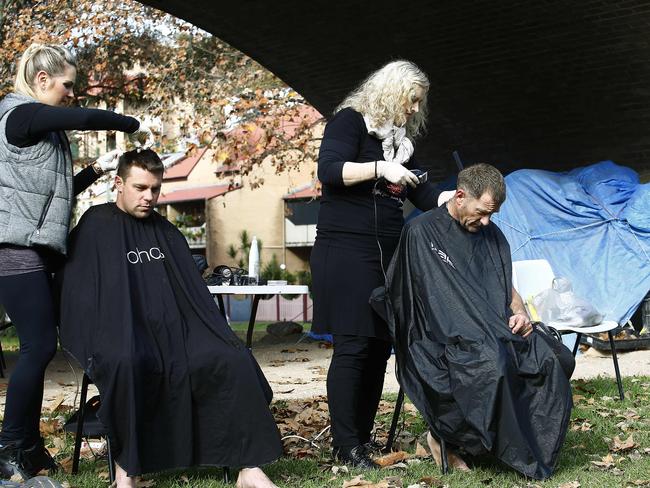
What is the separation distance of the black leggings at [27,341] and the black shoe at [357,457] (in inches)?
46.0

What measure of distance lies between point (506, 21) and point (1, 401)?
6026mm

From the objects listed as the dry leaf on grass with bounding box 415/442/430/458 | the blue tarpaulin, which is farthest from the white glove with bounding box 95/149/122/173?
the blue tarpaulin

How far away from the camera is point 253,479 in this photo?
10.8 ft

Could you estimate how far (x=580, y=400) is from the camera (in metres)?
5.66

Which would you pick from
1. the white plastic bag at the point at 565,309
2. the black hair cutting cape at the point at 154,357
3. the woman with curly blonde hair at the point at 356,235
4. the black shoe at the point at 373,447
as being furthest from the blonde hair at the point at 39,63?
the white plastic bag at the point at 565,309

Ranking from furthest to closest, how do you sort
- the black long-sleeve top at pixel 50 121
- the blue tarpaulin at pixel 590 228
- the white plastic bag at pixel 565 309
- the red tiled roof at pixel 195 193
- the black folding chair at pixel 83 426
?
the red tiled roof at pixel 195 193 < the blue tarpaulin at pixel 590 228 < the white plastic bag at pixel 565 309 < the black folding chair at pixel 83 426 < the black long-sleeve top at pixel 50 121

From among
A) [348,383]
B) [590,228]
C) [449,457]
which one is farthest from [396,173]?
[590,228]

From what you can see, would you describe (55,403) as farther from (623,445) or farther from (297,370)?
(623,445)

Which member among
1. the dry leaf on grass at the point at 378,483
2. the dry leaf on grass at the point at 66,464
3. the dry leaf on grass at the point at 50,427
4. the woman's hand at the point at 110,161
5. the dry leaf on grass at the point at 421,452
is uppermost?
the woman's hand at the point at 110,161

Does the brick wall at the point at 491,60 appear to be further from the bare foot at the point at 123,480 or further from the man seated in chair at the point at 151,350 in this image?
the bare foot at the point at 123,480

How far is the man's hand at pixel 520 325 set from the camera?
372 cm

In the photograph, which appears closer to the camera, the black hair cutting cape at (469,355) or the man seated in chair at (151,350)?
the man seated in chair at (151,350)

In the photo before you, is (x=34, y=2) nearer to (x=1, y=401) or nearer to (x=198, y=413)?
(x=1, y=401)

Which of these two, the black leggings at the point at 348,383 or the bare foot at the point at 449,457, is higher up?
the black leggings at the point at 348,383
